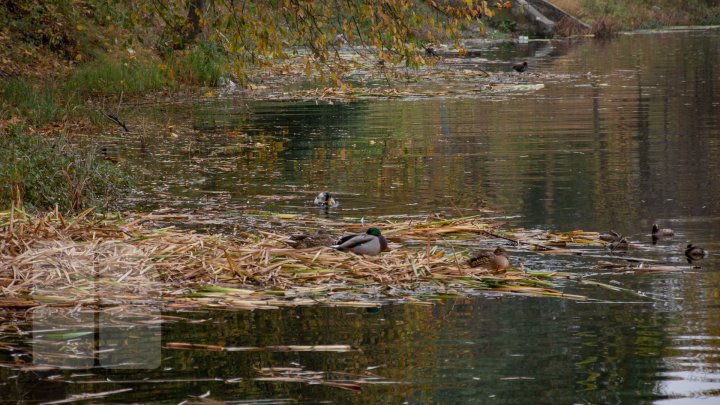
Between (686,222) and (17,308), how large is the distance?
7662mm

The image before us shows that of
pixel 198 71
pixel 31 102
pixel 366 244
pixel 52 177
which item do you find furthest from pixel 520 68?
pixel 366 244

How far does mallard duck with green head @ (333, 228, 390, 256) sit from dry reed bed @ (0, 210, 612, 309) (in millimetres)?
103

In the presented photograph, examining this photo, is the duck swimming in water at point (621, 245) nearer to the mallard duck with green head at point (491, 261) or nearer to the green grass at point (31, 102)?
the mallard duck with green head at point (491, 261)

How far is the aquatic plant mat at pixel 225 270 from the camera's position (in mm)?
9281

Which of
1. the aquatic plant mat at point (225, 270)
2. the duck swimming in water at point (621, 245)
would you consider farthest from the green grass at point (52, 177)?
the duck swimming in water at point (621, 245)

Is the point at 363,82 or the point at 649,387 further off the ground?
the point at 363,82

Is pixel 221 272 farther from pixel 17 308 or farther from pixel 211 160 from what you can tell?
pixel 211 160

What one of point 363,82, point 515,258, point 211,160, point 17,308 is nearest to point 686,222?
point 515,258

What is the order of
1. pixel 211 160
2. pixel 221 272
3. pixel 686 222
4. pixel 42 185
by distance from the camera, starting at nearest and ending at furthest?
pixel 221 272, pixel 686 222, pixel 42 185, pixel 211 160

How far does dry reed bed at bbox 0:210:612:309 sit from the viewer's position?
927 centimetres

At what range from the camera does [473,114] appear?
25.8m

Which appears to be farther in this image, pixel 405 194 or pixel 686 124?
pixel 686 124

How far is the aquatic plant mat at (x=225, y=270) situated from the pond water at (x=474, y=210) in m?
0.38

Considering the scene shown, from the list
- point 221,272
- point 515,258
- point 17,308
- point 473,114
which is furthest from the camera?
point 473,114
